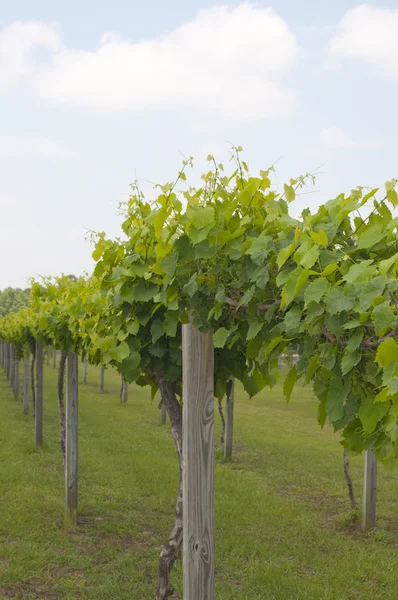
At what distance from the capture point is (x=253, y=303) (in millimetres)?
2766

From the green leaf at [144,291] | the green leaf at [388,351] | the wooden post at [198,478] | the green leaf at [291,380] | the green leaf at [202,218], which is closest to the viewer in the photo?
the green leaf at [388,351]

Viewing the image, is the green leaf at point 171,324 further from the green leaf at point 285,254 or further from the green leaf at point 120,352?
the green leaf at point 285,254

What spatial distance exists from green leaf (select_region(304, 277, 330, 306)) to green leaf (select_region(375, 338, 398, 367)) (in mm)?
377

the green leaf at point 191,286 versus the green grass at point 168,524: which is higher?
the green leaf at point 191,286

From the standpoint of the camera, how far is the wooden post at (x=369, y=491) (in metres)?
6.91

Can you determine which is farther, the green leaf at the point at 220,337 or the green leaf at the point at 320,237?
the green leaf at the point at 220,337

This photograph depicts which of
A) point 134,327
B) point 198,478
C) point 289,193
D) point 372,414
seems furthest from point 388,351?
point 134,327

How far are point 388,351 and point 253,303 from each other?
1069 millimetres

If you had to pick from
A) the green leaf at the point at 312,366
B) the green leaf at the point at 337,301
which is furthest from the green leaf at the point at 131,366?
the green leaf at the point at 337,301

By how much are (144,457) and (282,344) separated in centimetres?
891

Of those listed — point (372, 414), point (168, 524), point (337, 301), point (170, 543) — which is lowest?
point (168, 524)

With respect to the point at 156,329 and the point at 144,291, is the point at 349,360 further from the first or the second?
the point at 156,329

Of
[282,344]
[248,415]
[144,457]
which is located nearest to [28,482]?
[144,457]

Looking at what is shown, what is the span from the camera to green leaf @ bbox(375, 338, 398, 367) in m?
1.74
